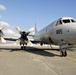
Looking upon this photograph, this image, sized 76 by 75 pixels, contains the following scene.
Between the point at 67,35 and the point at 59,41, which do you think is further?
the point at 59,41

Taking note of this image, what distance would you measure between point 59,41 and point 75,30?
2.41 m

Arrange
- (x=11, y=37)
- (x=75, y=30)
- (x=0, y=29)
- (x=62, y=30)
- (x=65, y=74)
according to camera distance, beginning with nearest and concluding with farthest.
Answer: (x=65, y=74), (x=75, y=30), (x=62, y=30), (x=0, y=29), (x=11, y=37)

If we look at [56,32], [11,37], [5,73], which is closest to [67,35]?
[56,32]

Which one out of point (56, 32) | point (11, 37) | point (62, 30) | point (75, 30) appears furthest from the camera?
point (11, 37)

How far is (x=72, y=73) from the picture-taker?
7.13 meters

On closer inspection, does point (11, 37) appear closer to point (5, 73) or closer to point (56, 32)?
point (56, 32)

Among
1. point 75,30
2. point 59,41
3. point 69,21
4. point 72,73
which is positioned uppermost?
point 69,21

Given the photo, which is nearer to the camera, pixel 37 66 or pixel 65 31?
pixel 37 66

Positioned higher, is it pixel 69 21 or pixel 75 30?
pixel 69 21

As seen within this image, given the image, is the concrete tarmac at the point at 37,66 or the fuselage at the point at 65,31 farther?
the fuselage at the point at 65,31

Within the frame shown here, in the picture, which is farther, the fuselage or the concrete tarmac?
the fuselage

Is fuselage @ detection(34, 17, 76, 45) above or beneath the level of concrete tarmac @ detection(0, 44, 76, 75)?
above

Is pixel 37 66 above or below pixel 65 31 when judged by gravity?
below

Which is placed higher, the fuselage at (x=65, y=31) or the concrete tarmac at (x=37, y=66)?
the fuselage at (x=65, y=31)
